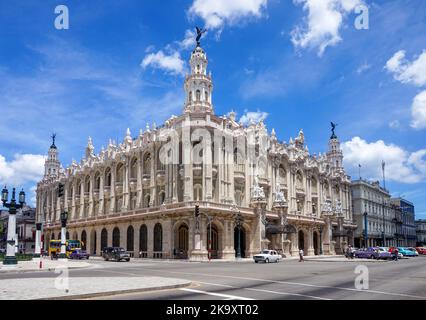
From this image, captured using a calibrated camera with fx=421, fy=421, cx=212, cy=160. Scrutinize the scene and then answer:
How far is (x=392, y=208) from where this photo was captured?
114688 millimetres

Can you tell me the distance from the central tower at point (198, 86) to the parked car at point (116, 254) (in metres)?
22.2

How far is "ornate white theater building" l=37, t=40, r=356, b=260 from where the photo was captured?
170 ft

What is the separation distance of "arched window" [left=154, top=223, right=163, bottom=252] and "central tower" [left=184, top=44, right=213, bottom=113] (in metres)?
16.9

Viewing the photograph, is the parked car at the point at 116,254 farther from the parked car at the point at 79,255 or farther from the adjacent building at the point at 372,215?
the adjacent building at the point at 372,215

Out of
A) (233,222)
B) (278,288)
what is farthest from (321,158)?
(278,288)

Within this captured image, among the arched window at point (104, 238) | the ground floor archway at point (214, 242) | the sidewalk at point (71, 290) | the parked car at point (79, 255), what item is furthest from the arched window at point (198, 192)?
the sidewalk at point (71, 290)

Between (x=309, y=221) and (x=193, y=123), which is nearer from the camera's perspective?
(x=193, y=123)

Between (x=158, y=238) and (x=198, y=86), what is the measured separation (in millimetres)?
22273

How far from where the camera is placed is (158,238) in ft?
178

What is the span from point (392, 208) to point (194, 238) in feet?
275

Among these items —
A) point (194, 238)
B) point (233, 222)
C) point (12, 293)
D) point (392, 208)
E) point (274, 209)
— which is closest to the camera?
point (12, 293)

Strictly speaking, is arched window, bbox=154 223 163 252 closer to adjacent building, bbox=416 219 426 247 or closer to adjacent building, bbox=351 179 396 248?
adjacent building, bbox=351 179 396 248
